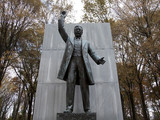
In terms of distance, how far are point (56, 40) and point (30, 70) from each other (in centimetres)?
1183

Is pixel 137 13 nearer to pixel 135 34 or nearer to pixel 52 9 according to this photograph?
pixel 135 34

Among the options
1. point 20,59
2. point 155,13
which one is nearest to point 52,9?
point 20,59

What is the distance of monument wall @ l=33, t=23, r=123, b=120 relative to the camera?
4.98m

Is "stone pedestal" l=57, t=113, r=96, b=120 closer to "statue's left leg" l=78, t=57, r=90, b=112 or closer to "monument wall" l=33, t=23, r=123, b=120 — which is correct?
"statue's left leg" l=78, t=57, r=90, b=112

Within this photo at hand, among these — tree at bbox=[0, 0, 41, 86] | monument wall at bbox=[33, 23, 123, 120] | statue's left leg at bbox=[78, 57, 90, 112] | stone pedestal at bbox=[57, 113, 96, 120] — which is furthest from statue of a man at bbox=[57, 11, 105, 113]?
tree at bbox=[0, 0, 41, 86]

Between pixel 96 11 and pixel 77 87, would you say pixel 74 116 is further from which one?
pixel 96 11

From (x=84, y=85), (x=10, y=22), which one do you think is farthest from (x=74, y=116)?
(x=10, y=22)

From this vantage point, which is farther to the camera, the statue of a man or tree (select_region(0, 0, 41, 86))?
tree (select_region(0, 0, 41, 86))

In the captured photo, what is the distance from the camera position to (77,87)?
5.24 m

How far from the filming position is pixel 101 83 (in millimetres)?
5480

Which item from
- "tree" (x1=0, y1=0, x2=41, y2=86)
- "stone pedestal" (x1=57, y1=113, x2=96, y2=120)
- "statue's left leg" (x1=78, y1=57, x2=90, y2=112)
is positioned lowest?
"stone pedestal" (x1=57, y1=113, x2=96, y2=120)

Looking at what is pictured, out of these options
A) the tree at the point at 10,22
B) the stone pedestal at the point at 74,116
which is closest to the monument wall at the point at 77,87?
the stone pedestal at the point at 74,116

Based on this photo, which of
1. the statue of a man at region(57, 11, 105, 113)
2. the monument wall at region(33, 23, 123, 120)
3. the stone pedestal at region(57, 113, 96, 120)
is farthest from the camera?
the monument wall at region(33, 23, 123, 120)

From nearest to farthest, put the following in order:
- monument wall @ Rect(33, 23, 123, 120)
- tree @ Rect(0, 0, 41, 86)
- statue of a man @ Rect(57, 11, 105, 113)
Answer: statue of a man @ Rect(57, 11, 105, 113), monument wall @ Rect(33, 23, 123, 120), tree @ Rect(0, 0, 41, 86)
